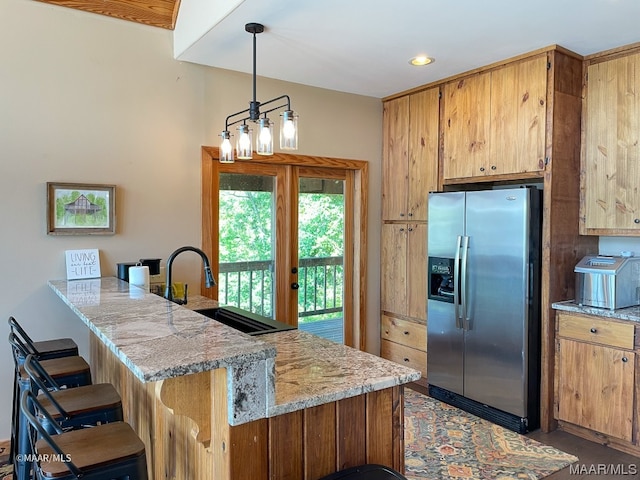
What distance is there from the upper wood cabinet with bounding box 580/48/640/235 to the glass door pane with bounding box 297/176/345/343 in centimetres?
197

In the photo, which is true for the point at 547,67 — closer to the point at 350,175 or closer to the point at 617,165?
the point at 617,165

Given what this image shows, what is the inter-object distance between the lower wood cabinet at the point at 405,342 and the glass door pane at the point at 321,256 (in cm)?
42

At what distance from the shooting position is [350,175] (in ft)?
14.4

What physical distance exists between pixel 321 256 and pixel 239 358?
3.05 m

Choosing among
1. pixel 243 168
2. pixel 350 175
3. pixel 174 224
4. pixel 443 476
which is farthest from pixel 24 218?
pixel 443 476

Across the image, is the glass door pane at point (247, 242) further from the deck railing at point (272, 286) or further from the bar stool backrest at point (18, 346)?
the bar stool backrest at point (18, 346)

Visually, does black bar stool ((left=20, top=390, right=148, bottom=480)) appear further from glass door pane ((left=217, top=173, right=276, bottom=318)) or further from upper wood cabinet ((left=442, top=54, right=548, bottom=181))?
upper wood cabinet ((left=442, top=54, right=548, bottom=181))

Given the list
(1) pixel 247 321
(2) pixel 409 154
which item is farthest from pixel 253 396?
(2) pixel 409 154

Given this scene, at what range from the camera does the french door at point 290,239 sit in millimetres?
3725

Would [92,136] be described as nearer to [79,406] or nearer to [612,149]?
[79,406]

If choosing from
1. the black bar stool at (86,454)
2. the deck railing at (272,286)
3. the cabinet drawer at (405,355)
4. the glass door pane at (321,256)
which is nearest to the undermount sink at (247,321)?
the black bar stool at (86,454)

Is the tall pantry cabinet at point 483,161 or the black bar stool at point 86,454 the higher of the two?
the tall pantry cabinet at point 483,161

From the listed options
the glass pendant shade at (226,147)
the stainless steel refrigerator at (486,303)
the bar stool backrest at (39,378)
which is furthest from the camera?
the stainless steel refrigerator at (486,303)

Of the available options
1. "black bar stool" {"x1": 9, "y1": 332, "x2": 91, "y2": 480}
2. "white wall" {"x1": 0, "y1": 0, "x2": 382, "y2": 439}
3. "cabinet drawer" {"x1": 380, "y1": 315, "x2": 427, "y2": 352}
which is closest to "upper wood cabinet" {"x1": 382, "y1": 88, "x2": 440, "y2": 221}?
"cabinet drawer" {"x1": 380, "y1": 315, "x2": 427, "y2": 352}
